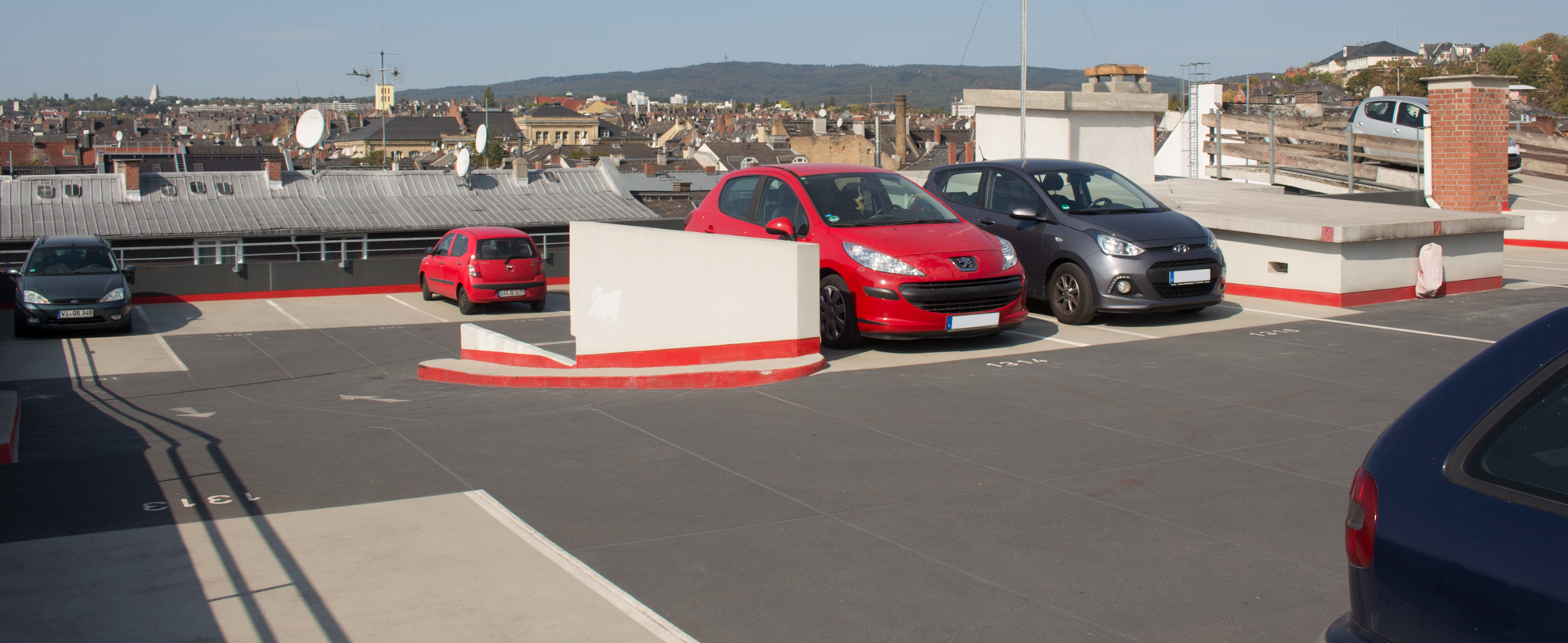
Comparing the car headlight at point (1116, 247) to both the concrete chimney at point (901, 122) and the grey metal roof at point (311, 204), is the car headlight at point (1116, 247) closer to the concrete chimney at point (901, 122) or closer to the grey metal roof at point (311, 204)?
the grey metal roof at point (311, 204)

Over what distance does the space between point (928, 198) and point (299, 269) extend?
17.6 metres

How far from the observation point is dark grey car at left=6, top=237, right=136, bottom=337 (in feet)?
54.3

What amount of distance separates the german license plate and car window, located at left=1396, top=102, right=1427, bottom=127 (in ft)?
48.5

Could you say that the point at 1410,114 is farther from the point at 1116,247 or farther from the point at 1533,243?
the point at 1116,247

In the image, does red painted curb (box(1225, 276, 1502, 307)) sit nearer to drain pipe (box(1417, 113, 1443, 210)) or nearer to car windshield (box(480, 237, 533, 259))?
drain pipe (box(1417, 113, 1443, 210))

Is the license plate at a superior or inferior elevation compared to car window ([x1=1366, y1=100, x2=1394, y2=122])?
inferior

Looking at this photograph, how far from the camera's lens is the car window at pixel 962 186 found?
40.0 ft

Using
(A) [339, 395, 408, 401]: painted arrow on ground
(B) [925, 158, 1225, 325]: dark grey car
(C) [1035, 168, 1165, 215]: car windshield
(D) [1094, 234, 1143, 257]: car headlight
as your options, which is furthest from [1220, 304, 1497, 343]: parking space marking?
(A) [339, 395, 408, 401]: painted arrow on ground

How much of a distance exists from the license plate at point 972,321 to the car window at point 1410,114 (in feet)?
56.2

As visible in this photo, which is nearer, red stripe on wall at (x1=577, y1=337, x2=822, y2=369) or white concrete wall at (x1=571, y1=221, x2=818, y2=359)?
white concrete wall at (x1=571, y1=221, x2=818, y2=359)

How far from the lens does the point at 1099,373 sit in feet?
28.2

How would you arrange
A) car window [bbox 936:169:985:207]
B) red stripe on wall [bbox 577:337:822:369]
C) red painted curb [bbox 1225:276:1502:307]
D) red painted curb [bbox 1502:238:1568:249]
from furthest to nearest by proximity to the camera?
red painted curb [bbox 1502:238:1568:249], car window [bbox 936:169:985:207], red painted curb [bbox 1225:276:1502:307], red stripe on wall [bbox 577:337:822:369]

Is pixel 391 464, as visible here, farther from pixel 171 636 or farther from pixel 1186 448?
pixel 1186 448

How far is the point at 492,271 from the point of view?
66.2 ft
